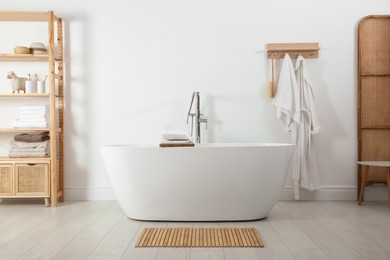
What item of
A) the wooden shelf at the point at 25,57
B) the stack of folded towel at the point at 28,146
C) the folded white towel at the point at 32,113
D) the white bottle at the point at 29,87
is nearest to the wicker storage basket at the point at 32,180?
the stack of folded towel at the point at 28,146

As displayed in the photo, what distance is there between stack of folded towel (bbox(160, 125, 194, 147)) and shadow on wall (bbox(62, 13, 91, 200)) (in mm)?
1435

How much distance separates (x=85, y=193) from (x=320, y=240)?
2686 mm

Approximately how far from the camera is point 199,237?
3.26 meters

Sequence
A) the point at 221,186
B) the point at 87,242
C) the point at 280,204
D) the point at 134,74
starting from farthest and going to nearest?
the point at 134,74 → the point at 280,204 → the point at 221,186 → the point at 87,242

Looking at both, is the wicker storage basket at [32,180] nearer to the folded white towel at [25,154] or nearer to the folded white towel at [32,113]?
the folded white towel at [25,154]

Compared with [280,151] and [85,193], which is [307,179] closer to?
[280,151]

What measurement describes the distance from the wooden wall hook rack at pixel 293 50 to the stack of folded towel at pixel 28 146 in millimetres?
2398

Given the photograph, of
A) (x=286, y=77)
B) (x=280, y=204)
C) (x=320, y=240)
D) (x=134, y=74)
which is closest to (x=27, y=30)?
(x=134, y=74)

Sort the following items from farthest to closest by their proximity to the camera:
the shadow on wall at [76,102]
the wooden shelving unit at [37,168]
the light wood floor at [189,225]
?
the shadow on wall at [76,102]
the wooden shelving unit at [37,168]
the light wood floor at [189,225]

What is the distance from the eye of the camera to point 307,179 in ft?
15.8

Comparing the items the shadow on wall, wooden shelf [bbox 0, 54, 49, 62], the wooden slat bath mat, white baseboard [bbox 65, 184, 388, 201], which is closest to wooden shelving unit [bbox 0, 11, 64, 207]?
wooden shelf [bbox 0, 54, 49, 62]

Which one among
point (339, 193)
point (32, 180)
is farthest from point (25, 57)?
point (339, 193)

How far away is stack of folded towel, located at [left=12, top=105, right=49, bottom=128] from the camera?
15.5 ft

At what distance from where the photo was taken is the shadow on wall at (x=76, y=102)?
505 cm
